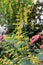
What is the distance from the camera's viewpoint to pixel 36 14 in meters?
3.07

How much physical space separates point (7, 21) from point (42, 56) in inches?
45.1

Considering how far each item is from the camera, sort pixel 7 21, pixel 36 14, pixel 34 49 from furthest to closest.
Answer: pixel 7 21, pixel 36 14, pixel 34 49

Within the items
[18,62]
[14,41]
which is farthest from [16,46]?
[18,62]

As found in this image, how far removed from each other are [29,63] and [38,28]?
87cm

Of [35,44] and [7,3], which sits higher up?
[7,3]

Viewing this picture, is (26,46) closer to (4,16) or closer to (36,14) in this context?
(36,14)

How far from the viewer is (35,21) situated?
3.10m

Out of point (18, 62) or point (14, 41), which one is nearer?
point (18, 62)

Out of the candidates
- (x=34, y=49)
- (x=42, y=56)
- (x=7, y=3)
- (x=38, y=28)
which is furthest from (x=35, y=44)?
(x=7, y=3)

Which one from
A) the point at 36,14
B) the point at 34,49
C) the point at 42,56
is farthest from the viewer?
the point at 36,14

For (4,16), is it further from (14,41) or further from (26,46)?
(26,46)

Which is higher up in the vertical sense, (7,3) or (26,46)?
(7,3)

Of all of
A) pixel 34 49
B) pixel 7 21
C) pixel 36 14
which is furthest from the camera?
pixel 7 21

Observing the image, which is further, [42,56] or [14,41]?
[14,41]
